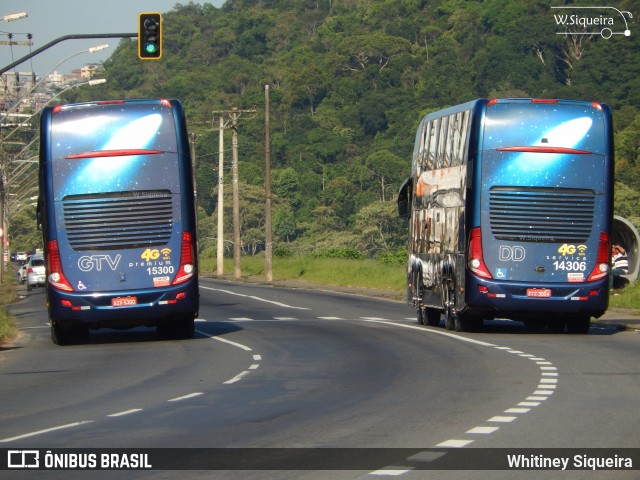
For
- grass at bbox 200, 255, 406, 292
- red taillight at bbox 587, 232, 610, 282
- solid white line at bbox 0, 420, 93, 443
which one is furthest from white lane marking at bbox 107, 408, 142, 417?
grass at bbox 200, 255, 406, 292

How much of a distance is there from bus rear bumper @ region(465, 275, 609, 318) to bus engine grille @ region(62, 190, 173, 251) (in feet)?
18.7

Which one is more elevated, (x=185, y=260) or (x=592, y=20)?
(x=592, y=20)

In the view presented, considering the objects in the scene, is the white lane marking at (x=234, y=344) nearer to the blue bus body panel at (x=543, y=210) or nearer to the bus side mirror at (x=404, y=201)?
the blue bus body panel at (x=543, y=210)

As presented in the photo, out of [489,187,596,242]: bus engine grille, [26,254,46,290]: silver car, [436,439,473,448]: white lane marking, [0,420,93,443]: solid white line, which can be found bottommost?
[26,254,46,290]: silver car

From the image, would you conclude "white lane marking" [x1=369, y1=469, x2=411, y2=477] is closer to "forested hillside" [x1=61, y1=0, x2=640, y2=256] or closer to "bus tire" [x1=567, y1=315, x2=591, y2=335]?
"bus tire" [x1=567, y1=315, x2=591, y2=335]

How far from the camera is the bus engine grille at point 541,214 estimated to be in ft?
90.7

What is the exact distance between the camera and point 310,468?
11.4 meters

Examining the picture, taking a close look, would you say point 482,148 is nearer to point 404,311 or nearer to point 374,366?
point 374,366

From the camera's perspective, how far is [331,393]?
17.6m

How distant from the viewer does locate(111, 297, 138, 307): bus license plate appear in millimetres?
26703

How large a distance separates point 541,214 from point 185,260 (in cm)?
645

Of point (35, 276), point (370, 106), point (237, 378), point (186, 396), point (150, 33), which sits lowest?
point (35, 276)

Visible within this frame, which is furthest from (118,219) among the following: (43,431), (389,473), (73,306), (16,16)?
(16,16)

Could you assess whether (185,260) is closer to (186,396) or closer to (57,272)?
(57,272)
